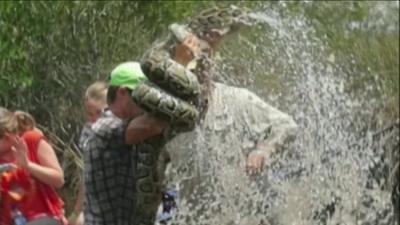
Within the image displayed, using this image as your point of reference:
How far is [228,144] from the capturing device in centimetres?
650

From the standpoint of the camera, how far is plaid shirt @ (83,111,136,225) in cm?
643

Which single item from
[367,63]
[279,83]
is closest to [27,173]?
[279,83]

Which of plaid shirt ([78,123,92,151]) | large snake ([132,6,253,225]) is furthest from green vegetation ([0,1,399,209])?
large snake ([132,6,253,225])

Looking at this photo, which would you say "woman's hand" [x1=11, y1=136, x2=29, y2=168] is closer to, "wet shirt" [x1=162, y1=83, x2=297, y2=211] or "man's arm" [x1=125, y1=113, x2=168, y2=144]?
"wet shirt" [x1=162, y1=83, x2=297, y2=211]

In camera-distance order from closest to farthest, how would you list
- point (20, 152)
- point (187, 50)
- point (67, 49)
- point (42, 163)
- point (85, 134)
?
point (187, 50) < point (85, 134) < point (20, 152) < point (42, 163) < point (67, 49)

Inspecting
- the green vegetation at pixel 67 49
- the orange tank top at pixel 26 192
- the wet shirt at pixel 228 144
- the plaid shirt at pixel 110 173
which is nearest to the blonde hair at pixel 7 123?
the orange tank top at pixel 26 192

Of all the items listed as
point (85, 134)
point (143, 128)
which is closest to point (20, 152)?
point (85, 134)

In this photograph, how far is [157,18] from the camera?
13930 millimetres

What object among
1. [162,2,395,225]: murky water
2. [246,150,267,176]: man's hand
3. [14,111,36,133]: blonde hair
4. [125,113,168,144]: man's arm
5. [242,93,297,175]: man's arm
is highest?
[125,113,168,144]: man's arm

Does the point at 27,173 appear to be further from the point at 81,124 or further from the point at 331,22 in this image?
the point at 331,22

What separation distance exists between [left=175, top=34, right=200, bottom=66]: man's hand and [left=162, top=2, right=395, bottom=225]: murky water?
1.22 ft

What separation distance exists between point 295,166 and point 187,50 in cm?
81

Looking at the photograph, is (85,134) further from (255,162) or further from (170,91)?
(170,91)

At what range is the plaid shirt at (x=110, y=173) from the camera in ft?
21.1
